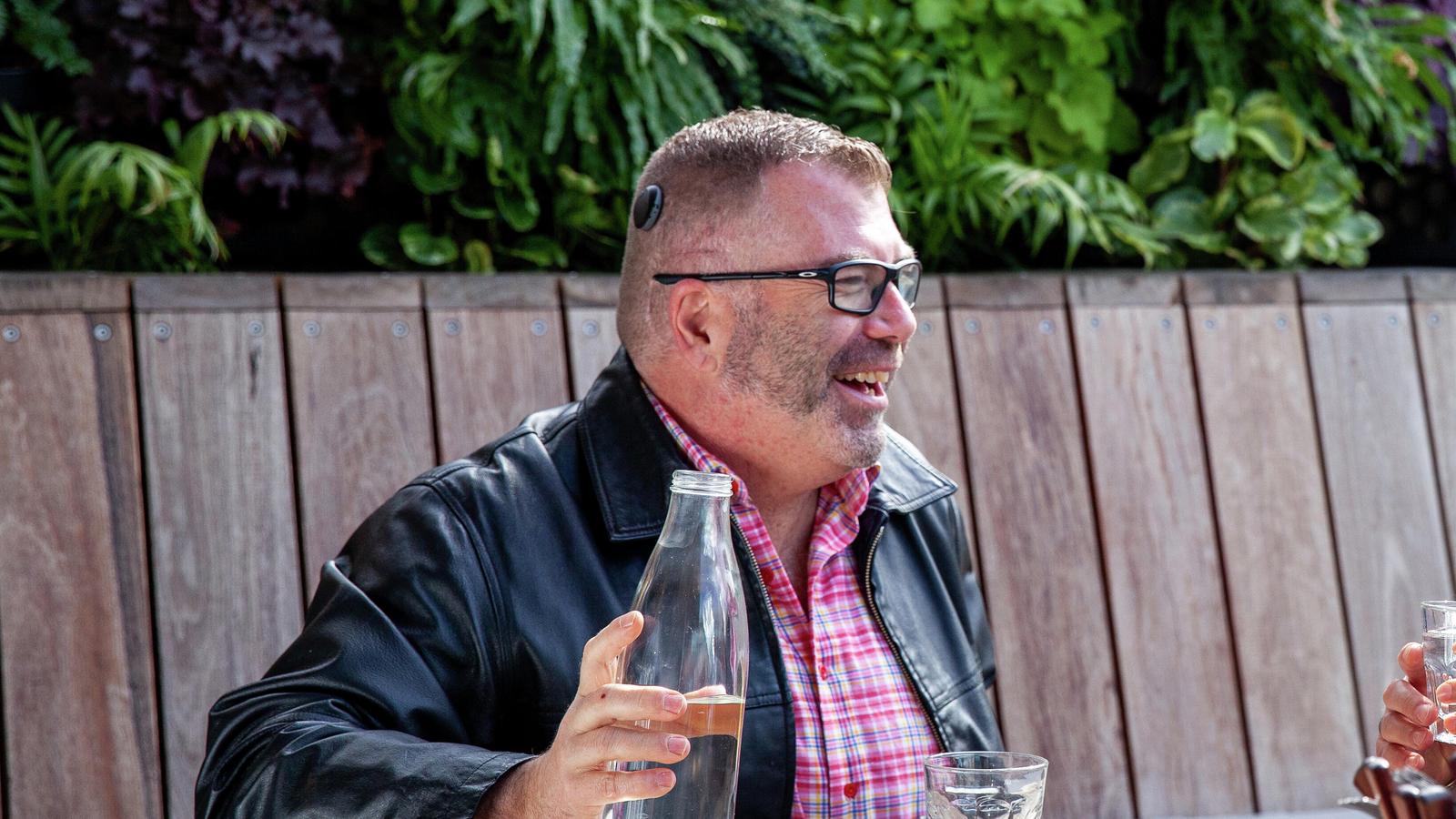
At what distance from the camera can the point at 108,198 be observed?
2652 mm

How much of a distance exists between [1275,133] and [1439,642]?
230 centimetres

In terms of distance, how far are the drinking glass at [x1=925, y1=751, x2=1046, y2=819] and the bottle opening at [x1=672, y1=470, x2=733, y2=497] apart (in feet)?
1.04

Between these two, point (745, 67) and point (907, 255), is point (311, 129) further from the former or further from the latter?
point (907, 255)

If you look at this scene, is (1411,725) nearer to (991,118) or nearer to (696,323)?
(696,323)

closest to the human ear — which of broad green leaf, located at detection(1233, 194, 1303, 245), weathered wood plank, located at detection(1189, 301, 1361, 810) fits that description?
weathered wood plank, located at detection(1189, 301, 1361, 810)

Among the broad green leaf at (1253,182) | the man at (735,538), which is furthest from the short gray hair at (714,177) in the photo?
the broad green leaf at (1253,182)

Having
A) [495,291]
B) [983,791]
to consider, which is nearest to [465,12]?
[495,291]

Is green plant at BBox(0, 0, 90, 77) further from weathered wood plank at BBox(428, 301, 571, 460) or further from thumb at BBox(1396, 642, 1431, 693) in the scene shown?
thumb at BBox(1396, 642, 1431, 693)

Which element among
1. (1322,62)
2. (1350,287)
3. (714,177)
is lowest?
(1350,287)

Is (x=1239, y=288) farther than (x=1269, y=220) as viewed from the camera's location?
No

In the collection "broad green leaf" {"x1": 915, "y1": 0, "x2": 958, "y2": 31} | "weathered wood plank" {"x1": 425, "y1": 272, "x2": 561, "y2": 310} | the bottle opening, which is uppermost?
"broad green leaf" {"x1": 915, "y1": 0, "x2": 958, "y2": 31}

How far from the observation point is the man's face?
2043 millimetres

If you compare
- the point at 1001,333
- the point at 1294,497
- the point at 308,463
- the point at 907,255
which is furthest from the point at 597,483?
the point at 1294,497

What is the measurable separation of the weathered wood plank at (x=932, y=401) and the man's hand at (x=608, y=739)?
1631 mm
